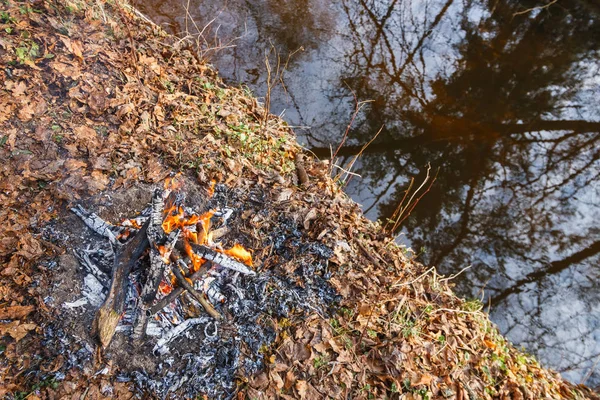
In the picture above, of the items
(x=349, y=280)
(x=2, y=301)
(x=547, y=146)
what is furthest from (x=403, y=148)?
(x=2, y=301)

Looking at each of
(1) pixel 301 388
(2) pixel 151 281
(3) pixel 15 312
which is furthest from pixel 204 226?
(1) pixel 301 388

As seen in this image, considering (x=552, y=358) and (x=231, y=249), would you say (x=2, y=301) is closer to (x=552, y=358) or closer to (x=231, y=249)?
(x=231, y=249)

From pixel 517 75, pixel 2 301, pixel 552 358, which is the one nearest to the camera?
pixel 2 301

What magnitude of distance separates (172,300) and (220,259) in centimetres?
47

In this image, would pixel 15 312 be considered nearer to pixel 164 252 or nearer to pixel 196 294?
pixel 164 252

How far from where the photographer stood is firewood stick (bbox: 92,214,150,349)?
2494 millimetres

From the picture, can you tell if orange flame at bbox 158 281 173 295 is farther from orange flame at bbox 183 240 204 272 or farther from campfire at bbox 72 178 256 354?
orange flame at bbox 183 240 204 272

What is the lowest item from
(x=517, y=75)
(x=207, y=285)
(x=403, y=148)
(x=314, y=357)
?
(x=207, y=285)

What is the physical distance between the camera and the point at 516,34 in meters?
8.41

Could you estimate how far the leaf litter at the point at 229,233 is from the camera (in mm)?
2488

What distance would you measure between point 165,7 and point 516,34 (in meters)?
7.67

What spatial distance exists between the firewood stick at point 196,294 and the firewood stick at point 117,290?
30 centimetres

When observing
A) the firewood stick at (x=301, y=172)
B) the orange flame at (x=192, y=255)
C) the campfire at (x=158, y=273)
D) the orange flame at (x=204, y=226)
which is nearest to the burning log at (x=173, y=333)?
the campfire at (x=158, y=273)

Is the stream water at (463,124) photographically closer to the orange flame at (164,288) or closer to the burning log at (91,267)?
the orange flame at (164,288)
